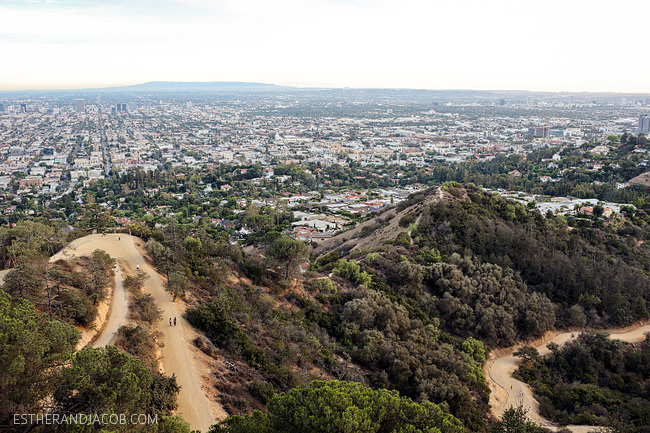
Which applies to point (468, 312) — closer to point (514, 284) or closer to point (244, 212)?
point (514, 284)

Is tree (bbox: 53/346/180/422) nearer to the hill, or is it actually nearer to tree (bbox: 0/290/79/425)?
tree (bbox: 0/290/79/425)

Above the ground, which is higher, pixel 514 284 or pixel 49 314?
pixel 49 314

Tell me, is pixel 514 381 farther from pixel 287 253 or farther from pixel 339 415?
pixel 339 415

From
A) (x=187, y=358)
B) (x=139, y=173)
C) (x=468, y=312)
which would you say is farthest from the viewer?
(x=139, y=173)

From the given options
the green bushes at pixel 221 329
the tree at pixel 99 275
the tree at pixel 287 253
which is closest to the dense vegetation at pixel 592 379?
the tree at pixel 287 253

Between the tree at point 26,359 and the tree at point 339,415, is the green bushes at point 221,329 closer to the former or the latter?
the tree at point 339,415

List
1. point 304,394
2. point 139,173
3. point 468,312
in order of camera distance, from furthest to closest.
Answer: point 139,173, point 468,312, point 304,394

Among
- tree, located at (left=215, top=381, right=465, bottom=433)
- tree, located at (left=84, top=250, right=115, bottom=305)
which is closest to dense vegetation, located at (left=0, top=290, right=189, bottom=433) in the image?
tree, located at (left=215, top=381, right=465, bottom=433)

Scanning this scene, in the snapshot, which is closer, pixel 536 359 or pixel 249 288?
pixel 249 288

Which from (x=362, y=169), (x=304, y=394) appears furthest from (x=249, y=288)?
(x=362, y=169)
